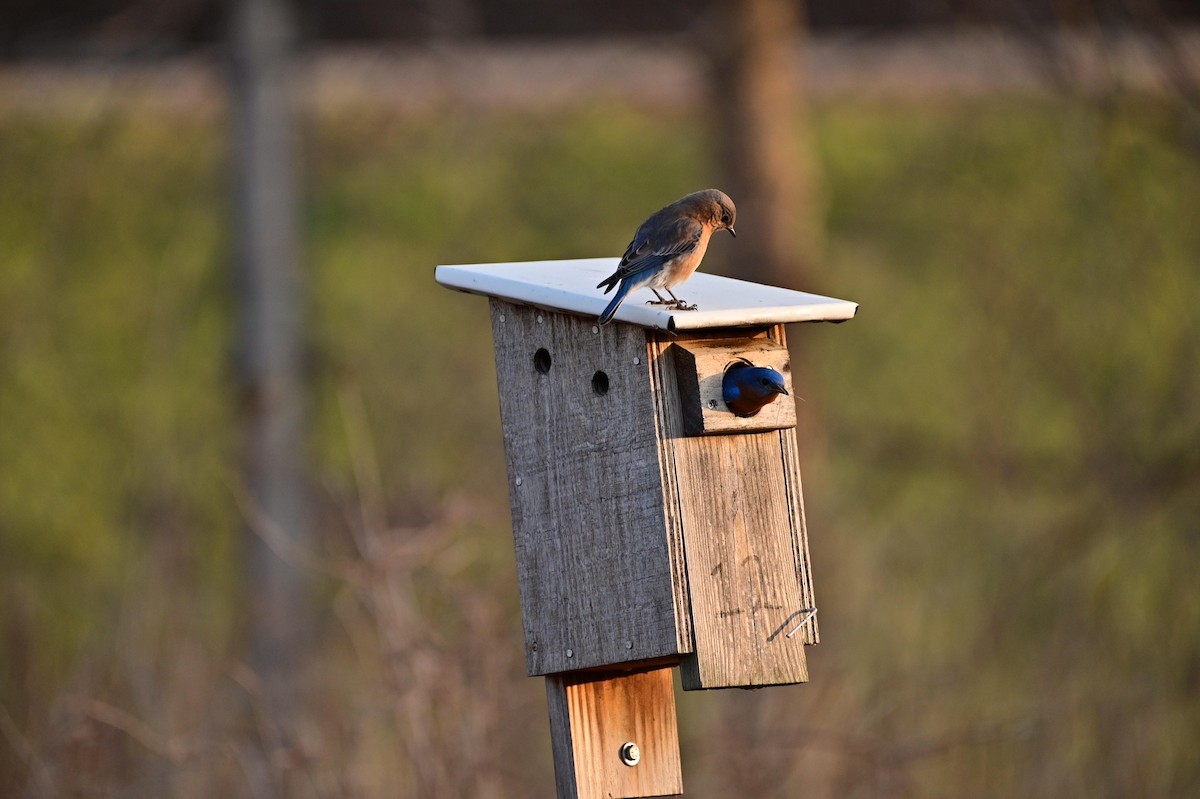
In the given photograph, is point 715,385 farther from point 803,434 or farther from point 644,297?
point 803,434

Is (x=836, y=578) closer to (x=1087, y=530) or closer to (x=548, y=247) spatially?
(x=1087, y=530)

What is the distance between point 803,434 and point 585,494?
502 cm

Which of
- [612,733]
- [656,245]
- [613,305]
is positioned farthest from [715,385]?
[612,733]

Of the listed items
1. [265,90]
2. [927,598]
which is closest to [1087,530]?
[927,598]

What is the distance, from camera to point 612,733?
10.2 ft

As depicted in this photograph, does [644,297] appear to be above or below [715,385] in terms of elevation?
above

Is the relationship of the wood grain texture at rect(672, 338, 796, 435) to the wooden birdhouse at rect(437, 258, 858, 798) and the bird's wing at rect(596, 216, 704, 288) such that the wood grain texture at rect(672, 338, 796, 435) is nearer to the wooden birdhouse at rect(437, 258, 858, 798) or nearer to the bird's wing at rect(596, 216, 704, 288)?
the wooden birdhouse at rect(437, 258, 858, 798)

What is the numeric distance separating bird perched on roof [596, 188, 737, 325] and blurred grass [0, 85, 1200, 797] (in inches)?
56.2

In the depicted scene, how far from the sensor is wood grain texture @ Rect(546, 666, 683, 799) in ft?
10.0

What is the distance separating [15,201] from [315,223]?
227 cm

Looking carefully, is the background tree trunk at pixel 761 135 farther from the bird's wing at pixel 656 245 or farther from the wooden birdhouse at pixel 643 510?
the wooden birdhouse at pixel 643 510

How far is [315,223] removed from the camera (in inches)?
440

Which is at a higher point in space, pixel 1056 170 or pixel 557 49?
pixel 557 49

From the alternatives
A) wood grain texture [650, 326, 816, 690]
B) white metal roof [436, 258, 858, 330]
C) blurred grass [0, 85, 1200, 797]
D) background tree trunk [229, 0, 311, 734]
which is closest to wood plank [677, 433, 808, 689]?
wood grain texture [650, 326, 816, 690]
